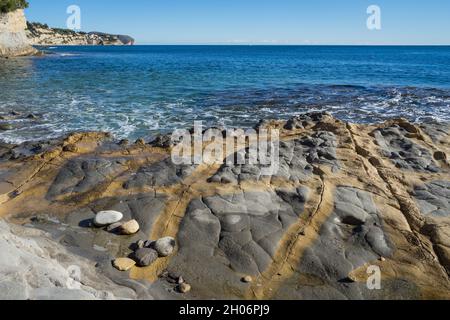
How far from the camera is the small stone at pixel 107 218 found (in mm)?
7953

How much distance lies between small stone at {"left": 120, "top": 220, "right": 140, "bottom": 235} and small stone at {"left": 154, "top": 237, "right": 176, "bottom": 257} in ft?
2.62

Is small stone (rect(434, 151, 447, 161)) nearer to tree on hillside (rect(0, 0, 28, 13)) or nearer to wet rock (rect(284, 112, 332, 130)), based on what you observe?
wet rock (rect(284, 112, 332, 130))

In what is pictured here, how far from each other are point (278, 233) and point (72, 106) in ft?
58.2

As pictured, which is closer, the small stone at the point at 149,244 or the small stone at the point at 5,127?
the small stone at the point at 149,244

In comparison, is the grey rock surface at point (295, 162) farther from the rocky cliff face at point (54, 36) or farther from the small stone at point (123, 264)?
the rocky cliff face at point (54, 36)

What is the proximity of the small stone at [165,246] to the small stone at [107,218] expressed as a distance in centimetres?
138

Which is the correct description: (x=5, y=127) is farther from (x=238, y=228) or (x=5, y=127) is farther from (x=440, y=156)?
(x=440, y=156)

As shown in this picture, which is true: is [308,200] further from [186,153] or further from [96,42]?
[96,42]

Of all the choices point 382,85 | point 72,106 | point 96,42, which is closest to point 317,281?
point 72,106

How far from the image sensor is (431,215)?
8.39 meters

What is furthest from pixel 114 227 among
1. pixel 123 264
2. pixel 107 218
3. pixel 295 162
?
pixel 295 162

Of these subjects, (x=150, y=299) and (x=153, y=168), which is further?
(x=153, y=168)

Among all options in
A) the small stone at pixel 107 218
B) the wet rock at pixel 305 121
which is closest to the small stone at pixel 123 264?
the small stone at pixel 107 218

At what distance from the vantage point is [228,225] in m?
7.85
